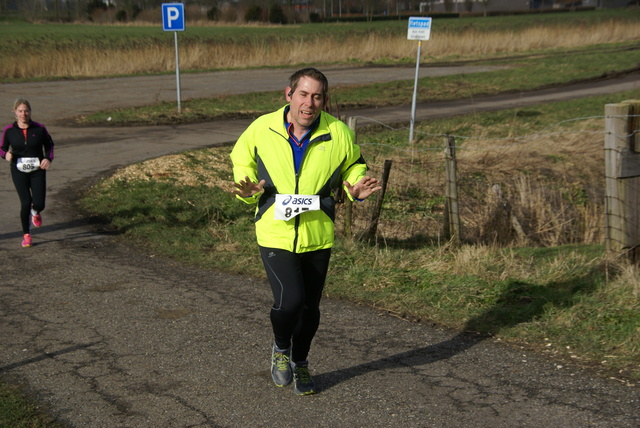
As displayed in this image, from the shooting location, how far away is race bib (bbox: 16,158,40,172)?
31.3 ft

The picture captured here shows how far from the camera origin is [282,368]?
5.33m

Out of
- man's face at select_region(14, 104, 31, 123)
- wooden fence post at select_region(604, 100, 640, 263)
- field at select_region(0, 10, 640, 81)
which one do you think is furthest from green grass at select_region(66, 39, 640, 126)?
wooden fence post at select_region(604, 100, 640, 263)

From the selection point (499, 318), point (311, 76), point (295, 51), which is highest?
point (295, 51)

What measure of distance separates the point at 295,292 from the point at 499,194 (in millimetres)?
7418

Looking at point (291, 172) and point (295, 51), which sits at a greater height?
point (295, 51)

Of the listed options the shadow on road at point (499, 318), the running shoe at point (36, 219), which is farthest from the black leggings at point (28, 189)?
the shadow on road at point (499, 318)

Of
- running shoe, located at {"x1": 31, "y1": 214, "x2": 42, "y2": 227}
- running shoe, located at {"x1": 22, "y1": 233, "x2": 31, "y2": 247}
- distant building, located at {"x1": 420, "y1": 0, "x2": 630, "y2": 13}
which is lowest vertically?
running shoe, located at {"x1": 22, "y1": 233, "x2": 31, "y2": 247}

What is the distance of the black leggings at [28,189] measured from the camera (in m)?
9.66

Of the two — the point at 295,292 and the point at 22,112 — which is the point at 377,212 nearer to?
the point at 22,112

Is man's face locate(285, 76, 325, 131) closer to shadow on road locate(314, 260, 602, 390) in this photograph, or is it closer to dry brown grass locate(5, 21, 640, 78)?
shadow on road locate(314, 260, 602, 390)

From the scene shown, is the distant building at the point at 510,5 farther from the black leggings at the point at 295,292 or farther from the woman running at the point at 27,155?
the black leggings at the point at 295,292

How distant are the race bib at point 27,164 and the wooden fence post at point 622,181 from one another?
662 centimetres

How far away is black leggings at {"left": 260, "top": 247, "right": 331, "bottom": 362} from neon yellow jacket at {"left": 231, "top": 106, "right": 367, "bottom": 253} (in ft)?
0.25

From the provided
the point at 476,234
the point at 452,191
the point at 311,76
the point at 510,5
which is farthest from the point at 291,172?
the point at 510,5
